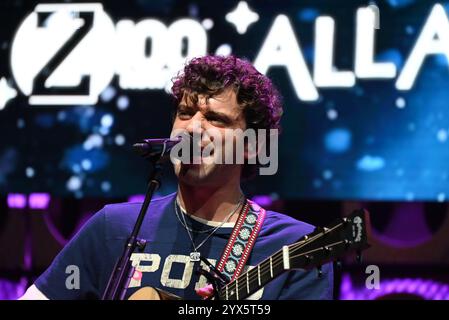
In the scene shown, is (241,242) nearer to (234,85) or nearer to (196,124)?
(196,124)

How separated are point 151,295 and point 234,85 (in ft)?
2.91

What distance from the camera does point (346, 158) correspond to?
14.1 feet

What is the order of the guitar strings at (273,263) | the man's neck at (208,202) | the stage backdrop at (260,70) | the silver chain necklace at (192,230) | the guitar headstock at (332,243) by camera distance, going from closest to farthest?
the guitar headstock at (332,243) < the guitar strings at (273,263) < the silver chain necklace at (192,230) < the man's neck at (208,202) < the stage backdrop at (260,70)

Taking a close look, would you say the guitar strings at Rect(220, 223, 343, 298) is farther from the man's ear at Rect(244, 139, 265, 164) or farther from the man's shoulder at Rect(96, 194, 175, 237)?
the man's ear at Rect(244, 139, 265, 164)

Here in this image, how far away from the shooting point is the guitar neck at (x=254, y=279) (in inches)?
96.7

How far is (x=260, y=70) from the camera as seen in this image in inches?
175

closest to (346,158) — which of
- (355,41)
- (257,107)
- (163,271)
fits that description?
(355,41)

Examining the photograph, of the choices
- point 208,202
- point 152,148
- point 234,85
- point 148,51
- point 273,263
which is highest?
point 148,51

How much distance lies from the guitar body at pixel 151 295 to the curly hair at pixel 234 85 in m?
0.72

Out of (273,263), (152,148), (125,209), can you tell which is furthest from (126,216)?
(273,263)

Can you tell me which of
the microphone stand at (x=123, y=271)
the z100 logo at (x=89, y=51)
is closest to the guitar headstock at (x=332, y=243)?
the microphone stand at (x=123, y=271)

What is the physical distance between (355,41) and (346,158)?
672 mm

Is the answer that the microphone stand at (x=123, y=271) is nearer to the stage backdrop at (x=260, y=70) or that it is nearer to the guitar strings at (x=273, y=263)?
the guitar strings at (x=273, y=263)
